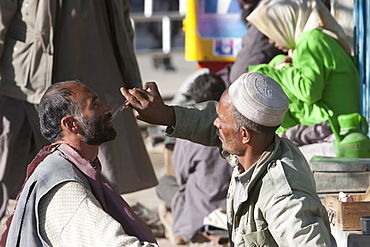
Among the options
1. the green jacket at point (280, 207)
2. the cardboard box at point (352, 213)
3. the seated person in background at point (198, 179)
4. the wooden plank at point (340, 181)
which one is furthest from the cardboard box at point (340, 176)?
the seated person in background at point (198, 179)

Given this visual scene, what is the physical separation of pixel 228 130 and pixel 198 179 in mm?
3122

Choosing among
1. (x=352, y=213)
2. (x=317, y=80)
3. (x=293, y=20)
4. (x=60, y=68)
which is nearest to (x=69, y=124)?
(x=352, y=213)

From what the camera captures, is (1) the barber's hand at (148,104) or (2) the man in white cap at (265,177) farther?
(1) the barber's hand at (148,104)

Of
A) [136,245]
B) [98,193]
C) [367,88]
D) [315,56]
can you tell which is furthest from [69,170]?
[367,88]

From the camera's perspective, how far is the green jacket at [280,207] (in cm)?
286

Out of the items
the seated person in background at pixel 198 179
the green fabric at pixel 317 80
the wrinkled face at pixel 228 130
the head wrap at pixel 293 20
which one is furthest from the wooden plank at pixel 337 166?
the seated person in background at pixel 198 179

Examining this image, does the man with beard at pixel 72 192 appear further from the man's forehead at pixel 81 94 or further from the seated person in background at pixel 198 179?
the seated person in background at pixel 198 179

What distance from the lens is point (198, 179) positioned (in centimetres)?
621

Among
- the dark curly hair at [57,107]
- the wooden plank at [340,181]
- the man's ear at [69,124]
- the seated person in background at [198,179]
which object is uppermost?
the dark curly hair at [57,107]

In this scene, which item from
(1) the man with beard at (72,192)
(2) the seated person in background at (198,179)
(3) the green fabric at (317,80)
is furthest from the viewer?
(2) the seated person in background at (198,179)

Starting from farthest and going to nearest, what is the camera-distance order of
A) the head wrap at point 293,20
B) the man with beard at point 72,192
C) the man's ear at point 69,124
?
1. the head wrap at point 293,20
2. the man's ear at point 69,124
3. the man with beard at point 72,192

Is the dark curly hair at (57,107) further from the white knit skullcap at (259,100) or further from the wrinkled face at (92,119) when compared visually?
the white knit skullcap at (259,100)

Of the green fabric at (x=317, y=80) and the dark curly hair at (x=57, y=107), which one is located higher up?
the dark curly hair at (x=57, y=107)

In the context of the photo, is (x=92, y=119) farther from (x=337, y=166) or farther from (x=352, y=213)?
(x=337, y=166)
